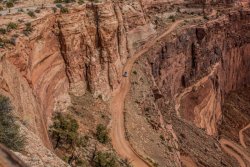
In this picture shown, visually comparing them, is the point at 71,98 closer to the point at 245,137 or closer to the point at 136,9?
the point at 136,9

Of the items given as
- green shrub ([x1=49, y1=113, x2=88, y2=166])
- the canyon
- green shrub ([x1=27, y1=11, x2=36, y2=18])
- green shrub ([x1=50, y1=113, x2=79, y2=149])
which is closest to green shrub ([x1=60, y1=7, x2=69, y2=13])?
the canyon

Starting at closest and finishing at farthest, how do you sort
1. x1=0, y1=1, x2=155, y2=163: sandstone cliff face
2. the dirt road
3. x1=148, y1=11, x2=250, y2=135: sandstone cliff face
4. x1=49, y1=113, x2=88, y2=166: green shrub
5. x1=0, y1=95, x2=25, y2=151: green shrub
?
x1=0, y1=95, x2=25, y2=151: green shrub
x1=0, y1=1, x2=155, y2=163: sandstone cliff face
x1=49, y1=113, x2=88, y2=166: green shrub
x1=148, y1=11, x2=250, y2=135: sandstone cliff face
the dirt road

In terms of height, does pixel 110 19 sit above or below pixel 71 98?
above

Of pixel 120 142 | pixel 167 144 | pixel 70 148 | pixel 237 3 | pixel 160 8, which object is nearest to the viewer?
pixel 70 148

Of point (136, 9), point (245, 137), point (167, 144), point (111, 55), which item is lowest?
point (245, 137)

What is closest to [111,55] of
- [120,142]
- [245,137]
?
[120,142]

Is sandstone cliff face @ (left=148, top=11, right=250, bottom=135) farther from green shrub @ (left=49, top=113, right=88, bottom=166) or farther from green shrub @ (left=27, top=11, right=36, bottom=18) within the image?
green shrub @ (left=49, top=113, right=88, bottom=166)

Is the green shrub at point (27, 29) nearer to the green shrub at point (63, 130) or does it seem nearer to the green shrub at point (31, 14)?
the green shrub at point (31, 14)
